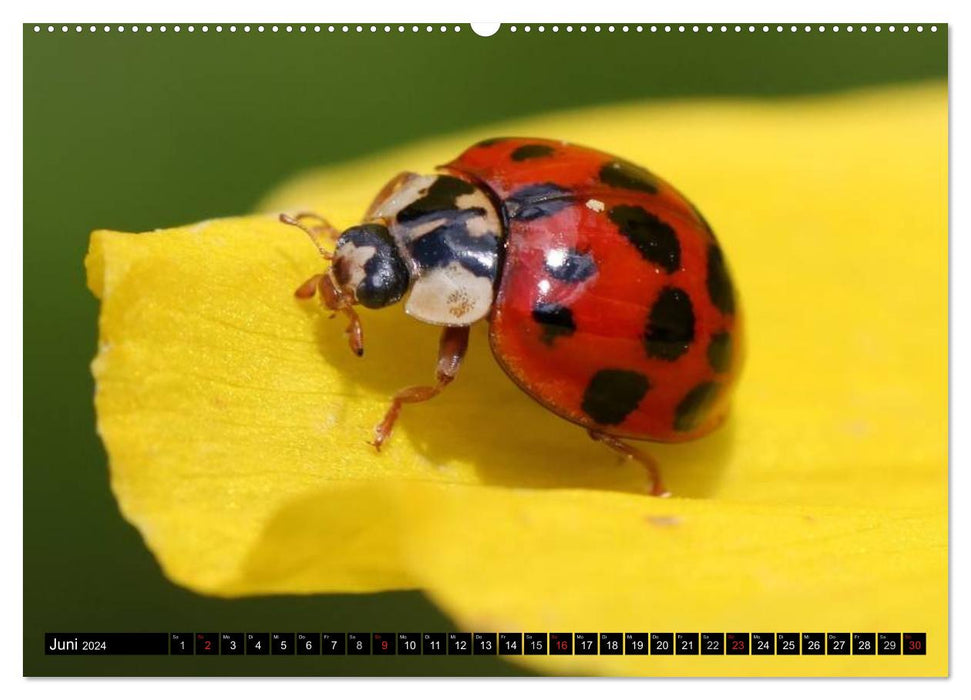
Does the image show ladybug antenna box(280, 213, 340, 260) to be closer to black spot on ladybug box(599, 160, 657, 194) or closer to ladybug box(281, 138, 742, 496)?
ladybug box(281, 138, 742, 496)

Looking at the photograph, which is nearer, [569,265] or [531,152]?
[569,265]

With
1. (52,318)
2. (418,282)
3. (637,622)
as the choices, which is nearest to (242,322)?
(418,282)

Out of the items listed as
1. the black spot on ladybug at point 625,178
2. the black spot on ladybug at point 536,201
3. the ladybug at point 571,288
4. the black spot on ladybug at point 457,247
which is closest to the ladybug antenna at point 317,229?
the ladybug at point 571,288

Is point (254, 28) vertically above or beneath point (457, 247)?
above

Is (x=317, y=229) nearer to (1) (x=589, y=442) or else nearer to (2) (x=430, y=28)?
(2) (x=430, y=28)

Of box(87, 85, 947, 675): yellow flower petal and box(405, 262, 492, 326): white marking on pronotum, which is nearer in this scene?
box(87, 85, 947, 675): yellow flower petal

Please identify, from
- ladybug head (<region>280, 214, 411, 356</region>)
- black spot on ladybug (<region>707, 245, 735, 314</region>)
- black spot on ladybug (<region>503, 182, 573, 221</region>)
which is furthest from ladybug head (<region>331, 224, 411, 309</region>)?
black spot on ladybug (<region>707, 245, 735, 314</region>)

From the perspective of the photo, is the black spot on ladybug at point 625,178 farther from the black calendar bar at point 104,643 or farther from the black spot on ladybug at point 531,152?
the black calendar bar at point 104,643

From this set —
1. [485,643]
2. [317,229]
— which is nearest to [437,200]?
[317,229]
